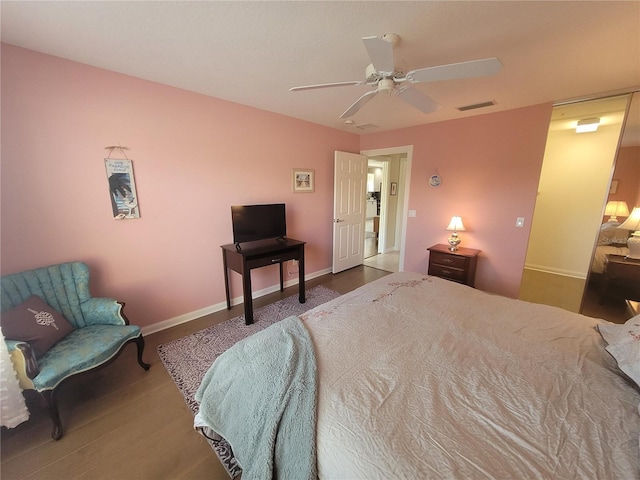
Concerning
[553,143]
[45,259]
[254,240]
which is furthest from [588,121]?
[45,259]

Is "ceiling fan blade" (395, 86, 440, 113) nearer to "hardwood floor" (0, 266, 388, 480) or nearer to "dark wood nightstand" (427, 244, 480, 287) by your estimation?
"dark wood nightstand" (427, 244, 480, 287)

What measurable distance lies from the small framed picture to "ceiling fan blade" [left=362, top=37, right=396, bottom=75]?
7.33ft

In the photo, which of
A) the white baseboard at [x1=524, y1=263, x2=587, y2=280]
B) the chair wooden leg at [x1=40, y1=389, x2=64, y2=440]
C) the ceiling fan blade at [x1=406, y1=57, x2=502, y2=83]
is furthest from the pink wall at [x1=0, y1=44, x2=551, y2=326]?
the ceiling fan blade at [x1=406, y1=57, x2=502, y2=83]

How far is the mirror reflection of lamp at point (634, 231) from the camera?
2354 mm

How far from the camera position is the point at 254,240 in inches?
120

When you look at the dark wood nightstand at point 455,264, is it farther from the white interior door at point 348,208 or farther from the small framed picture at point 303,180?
the small framed picture at point 303,180

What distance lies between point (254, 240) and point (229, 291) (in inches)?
29.1

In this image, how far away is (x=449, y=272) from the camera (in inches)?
132

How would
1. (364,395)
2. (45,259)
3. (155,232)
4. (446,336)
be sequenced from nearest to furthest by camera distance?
(364,395) → (446,336) → (45,259) → (155,232)

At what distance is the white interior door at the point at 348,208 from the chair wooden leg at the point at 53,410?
3.45 metres

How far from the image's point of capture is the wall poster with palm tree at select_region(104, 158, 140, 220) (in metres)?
2.20

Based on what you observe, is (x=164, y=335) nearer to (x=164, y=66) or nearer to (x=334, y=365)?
(x=334, y=365)

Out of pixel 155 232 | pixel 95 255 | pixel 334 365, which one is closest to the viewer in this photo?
pixel 334 365

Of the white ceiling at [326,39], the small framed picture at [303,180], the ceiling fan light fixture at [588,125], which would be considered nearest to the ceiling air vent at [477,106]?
the white ceiling at [326,39]
